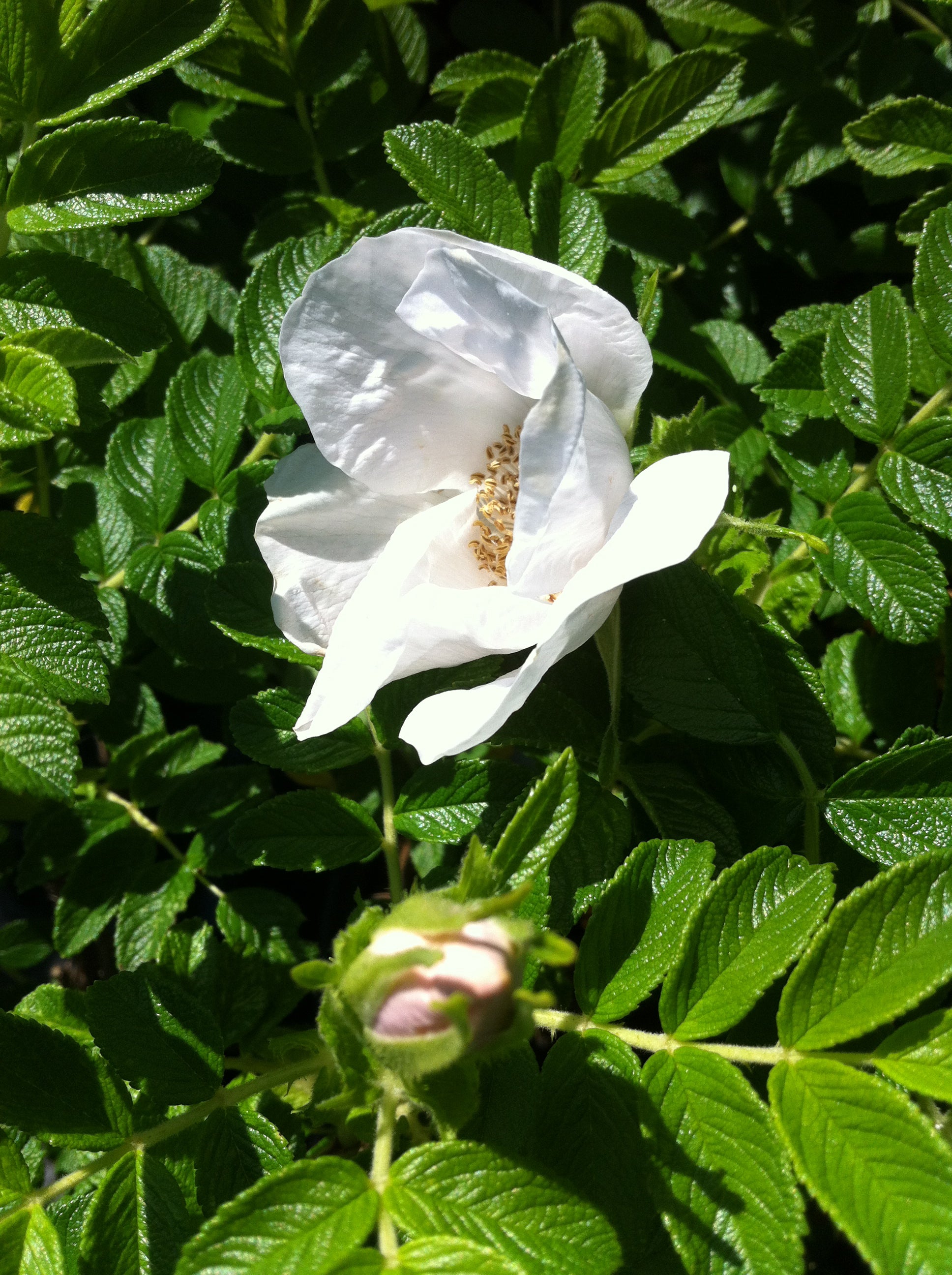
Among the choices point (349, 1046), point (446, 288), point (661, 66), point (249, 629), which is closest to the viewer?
point (349, 1046)

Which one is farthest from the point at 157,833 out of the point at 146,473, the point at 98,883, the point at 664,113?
the point at 664,113

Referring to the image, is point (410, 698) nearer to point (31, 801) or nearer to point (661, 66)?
point (31, 801)

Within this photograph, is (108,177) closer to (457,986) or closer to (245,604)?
(245,604)

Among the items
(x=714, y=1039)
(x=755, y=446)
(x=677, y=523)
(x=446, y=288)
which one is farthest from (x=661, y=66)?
(x=714, y=1039)

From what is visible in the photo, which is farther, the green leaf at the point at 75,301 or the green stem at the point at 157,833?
the green stem at the point at 157,833

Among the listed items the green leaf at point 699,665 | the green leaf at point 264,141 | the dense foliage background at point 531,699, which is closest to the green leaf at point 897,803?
the dense foliage background at point 531,699

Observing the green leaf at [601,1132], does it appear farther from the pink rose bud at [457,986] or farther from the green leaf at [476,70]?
the green leaf at [476,70]
